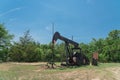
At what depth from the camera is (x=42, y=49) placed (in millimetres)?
51875

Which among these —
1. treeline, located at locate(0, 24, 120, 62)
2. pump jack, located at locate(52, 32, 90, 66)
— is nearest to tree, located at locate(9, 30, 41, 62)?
treeline, located at locate(0, 24, 120, 62)

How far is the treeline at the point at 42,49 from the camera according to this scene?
147 ft

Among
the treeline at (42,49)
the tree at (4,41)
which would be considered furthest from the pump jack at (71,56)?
the tree at (4,41)

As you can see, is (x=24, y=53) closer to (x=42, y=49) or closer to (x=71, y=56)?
(x=42, y=49)

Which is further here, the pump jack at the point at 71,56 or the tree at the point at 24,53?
the tree at the point at 24,53

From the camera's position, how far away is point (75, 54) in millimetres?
28344

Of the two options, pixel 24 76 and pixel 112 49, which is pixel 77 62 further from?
pixel 112 49

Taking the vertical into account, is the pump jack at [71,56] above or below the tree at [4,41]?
below

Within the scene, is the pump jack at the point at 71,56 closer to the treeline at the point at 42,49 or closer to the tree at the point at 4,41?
the treeline at the point at 42,49

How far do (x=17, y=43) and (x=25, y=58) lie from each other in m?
5.69

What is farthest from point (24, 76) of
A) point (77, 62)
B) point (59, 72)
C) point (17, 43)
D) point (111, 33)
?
point (111, 33)

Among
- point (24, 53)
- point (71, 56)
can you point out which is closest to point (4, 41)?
point (24, 53)

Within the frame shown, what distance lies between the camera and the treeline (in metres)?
44.9

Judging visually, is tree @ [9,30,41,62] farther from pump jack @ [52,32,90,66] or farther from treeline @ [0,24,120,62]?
pump jack @ [52,32,90,66]
